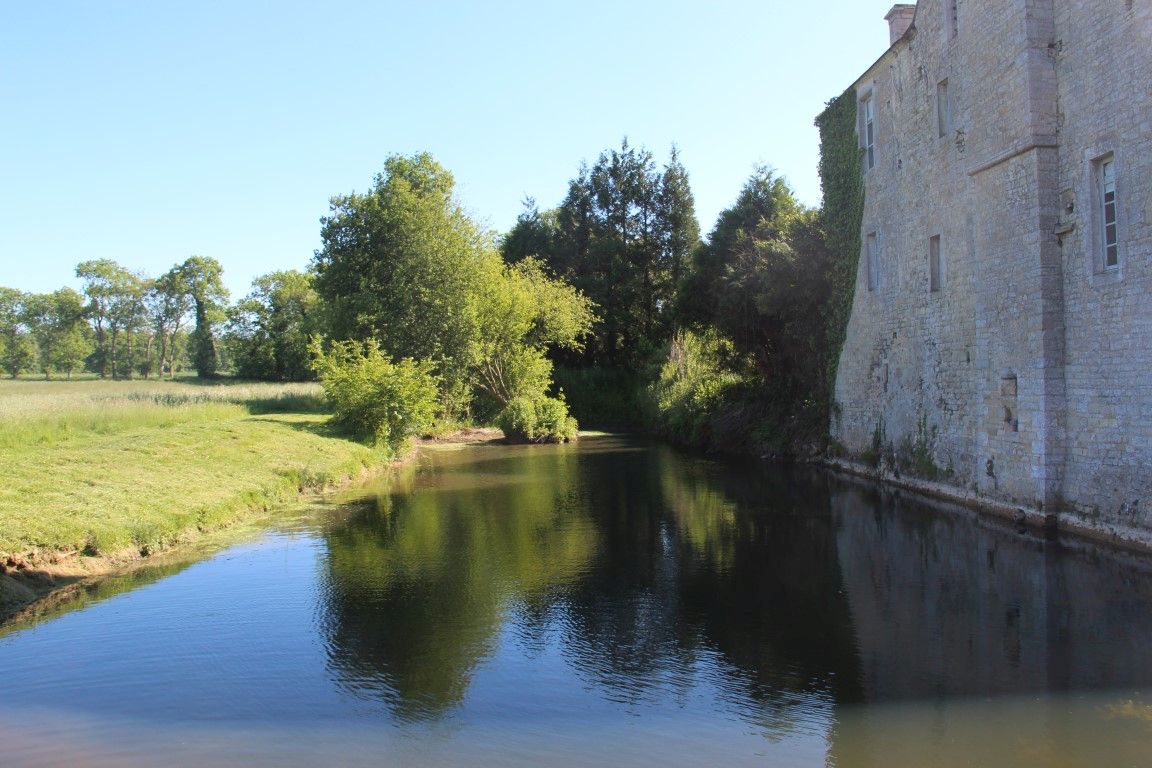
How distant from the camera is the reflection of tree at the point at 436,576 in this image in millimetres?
7906

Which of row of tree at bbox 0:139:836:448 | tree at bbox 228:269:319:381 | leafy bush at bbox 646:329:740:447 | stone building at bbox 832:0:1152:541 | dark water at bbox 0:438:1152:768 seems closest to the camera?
dark water at bbox 0:438:1152:768

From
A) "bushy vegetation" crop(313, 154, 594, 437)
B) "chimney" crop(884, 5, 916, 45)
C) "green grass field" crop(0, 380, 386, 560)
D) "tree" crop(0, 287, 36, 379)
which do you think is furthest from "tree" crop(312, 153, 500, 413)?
"tree" crop(0, 287, 36, 379)

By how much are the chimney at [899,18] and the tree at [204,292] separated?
189ft

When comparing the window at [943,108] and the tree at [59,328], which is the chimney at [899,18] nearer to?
the window at [943,108]

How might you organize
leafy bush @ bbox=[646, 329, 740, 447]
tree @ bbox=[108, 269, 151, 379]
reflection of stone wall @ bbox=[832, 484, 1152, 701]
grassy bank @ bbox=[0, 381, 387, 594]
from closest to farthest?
1. reflection of stone wall @ bbox=[832, 484, 1152, 701]
2. grassy bank @ bbox=[0, 381, 387, 594]
3. leafy bush @ bbox=[646, 329, 740, 447]
4. tree @ bbox=[108, 269, 151, 379]

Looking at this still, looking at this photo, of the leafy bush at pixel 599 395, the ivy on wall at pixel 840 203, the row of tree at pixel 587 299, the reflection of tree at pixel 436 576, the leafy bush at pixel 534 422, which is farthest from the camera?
the leafy bush at pixel 599 395

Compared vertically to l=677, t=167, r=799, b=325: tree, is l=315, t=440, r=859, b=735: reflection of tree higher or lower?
lower

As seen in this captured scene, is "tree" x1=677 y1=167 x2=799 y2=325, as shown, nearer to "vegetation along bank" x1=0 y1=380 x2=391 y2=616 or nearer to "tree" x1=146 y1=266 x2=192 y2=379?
"vegetation along bank" x1=0 y1=380 x2=391 y2=616

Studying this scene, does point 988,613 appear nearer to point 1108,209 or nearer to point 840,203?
point 1108,209

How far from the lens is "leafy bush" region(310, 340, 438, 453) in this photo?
2659cm

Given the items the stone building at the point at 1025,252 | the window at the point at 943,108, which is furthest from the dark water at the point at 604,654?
the window at the point at 943,108

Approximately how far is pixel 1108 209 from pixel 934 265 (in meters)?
5.58

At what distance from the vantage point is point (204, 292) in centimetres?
6994

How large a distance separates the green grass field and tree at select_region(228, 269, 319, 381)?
33635mm
